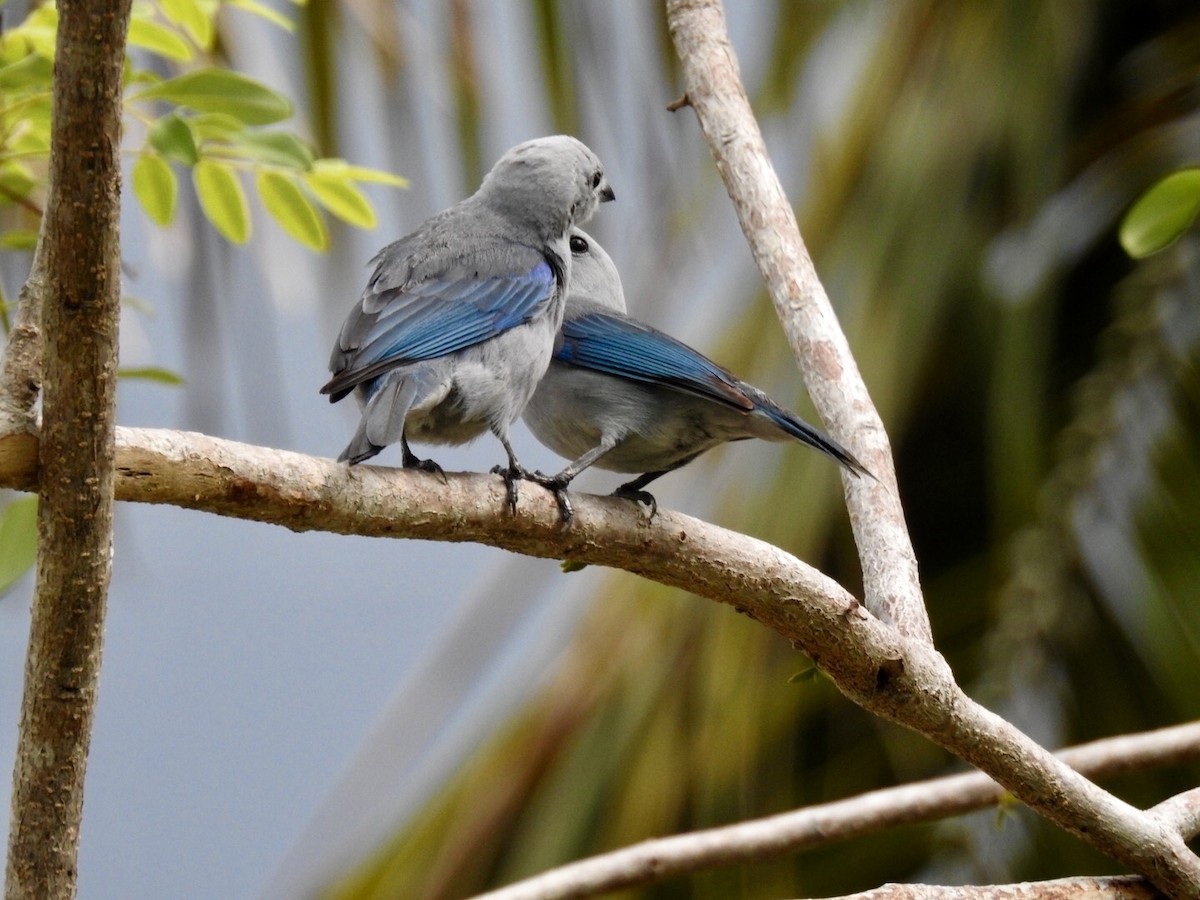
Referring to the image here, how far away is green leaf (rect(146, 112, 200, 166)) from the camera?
1.85 metres

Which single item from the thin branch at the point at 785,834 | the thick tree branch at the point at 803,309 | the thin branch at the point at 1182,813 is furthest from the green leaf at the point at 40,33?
the thin branch at the point at 1182,813

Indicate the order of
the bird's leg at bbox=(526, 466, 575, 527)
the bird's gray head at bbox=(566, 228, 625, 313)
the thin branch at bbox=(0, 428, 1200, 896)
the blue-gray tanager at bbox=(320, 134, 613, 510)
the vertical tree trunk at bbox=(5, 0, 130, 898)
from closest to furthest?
the vertical tree trunk at bbox=(5, 0, 130, 898) → the thin branch at bbox=(0, 428, 1200, 896) → the bird's leg at bbox=(526, 466, 575, 527) → the blue-gray tanager at bbox=(320, 134, 613, 510) → the bird's gray head at bbox=(566, 228, 625, 313)

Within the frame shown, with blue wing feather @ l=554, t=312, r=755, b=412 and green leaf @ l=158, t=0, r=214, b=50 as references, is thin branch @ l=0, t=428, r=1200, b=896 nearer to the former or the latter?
blue wing feather @ l=554, t=312, r=755, b=412

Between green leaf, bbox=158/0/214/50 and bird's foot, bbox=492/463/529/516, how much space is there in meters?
0.78

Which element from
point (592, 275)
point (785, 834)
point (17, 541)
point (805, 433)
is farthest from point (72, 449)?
point (592, 275)

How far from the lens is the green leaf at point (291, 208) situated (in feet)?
7.11

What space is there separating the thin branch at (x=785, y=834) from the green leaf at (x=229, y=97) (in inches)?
53.0

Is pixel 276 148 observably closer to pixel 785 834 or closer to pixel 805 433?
pixel 805 433

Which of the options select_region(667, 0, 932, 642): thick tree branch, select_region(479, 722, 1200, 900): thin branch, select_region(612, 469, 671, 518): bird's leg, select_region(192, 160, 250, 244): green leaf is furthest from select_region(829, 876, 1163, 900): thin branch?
select_region(192, 160, 250, 244): green leaf

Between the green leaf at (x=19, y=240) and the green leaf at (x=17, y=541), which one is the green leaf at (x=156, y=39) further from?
the green leaf at (x=17, y=541)

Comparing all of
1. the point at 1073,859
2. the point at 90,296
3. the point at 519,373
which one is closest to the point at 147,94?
the point at 519,373

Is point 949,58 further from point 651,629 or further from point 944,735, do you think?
point 944,735

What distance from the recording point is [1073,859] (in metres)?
3.70

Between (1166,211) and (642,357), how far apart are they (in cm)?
92
